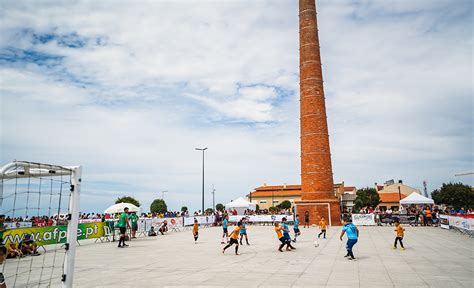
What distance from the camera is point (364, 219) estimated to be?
34375 millimetres

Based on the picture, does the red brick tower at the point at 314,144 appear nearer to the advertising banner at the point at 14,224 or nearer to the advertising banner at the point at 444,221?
the advertising banner at the point at 444,221

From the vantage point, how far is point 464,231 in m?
22.9

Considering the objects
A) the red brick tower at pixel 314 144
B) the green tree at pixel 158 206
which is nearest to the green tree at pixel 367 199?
the green tree at pixel 158 206

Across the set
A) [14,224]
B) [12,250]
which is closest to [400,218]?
[12,250]

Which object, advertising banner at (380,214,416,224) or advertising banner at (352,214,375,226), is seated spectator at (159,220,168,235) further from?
advertising banner at (380,214,416,224)

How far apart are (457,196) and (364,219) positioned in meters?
47.2

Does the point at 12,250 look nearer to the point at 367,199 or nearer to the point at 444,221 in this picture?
the point at 444,221

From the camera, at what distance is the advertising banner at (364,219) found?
34.1 metres

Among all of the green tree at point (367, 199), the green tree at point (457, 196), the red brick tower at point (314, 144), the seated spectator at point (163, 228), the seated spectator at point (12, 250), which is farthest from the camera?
the green tree at point (367, 199)

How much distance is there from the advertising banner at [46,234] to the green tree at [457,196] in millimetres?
70655

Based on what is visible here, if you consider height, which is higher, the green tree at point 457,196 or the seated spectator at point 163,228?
the green tree at point 457,196

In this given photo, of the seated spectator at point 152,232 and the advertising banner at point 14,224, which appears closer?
the advertising banner at point 14,224

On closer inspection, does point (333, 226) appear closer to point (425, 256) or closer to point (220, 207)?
point (425, 256)

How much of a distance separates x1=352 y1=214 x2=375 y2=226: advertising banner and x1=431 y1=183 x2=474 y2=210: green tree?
45118 mm
